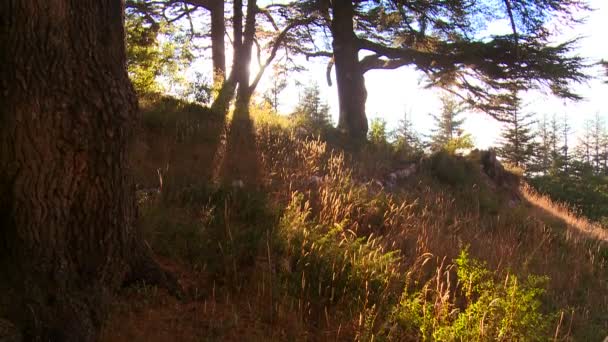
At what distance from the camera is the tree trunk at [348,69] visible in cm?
1424

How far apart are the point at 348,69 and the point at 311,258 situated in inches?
443

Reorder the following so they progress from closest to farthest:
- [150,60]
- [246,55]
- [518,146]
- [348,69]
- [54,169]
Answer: [54,169] → [150,60] → [246,55] → [348,69] → [518,146]

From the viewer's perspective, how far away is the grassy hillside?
3.11 meters

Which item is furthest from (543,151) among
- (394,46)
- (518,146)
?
(394,46)

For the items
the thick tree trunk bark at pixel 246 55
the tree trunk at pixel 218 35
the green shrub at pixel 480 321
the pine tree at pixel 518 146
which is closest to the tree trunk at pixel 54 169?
the green shrub at pixel 480 321

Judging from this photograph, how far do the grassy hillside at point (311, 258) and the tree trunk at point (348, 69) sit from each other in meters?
5.65

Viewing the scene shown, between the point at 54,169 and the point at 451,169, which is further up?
the point at 54,169

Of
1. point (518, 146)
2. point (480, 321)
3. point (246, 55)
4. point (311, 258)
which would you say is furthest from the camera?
point (518, 146)

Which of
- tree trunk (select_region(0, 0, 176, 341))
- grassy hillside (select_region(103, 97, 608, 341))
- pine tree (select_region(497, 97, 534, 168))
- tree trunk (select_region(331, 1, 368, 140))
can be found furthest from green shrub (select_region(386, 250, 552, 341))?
pine tree (select_region(497, 97, 534, 168))

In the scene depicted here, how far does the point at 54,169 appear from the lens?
2.68 meters

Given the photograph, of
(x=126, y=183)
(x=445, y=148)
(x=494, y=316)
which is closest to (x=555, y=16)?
(x=445, y=148)

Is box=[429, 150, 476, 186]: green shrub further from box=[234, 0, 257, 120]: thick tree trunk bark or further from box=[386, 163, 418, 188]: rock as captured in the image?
box=[234, 0, 257, 120]: thick tree trunk bark

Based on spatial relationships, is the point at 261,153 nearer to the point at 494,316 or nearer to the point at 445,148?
the point at 494,316

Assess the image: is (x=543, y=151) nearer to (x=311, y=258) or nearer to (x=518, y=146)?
(x=518, y=146)
